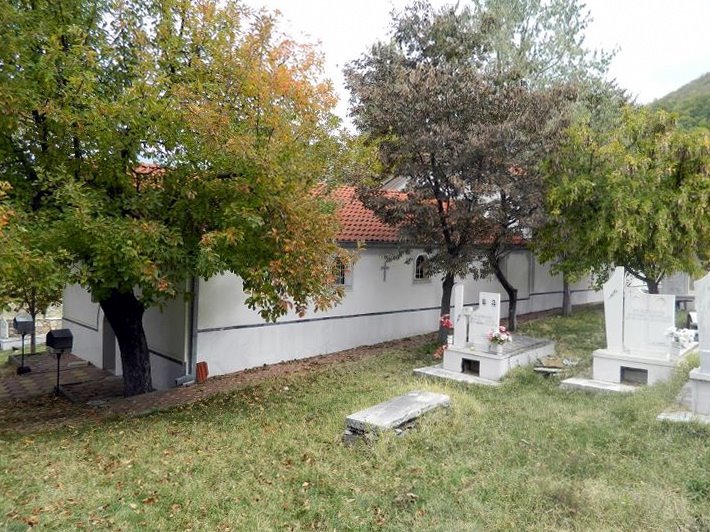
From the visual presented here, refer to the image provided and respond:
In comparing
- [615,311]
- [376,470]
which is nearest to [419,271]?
[615,311]

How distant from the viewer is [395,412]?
7031 millimetres

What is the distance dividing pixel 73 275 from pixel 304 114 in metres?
4.55

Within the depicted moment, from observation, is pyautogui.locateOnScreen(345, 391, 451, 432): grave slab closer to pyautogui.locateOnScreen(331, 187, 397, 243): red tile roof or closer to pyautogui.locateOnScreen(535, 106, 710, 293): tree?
pyautogui.locateOnScreen(331, 187, 397, 243): red tile roof

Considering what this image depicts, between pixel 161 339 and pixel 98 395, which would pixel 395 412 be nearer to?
pixel 161 339

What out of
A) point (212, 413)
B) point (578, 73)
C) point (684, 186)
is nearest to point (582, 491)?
point (212, 413)

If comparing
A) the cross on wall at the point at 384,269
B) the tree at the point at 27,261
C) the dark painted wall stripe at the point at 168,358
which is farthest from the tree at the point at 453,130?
the tree at the point at 27,261

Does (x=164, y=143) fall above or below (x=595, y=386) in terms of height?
above

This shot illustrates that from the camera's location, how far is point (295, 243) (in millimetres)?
7914

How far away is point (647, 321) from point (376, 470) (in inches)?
272

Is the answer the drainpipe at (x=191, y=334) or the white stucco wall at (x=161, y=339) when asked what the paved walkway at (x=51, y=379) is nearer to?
the white stucco wall at (x=161, y=339)

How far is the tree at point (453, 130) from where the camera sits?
1221 centimetres

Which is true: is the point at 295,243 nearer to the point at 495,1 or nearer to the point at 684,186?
the point at 684,186

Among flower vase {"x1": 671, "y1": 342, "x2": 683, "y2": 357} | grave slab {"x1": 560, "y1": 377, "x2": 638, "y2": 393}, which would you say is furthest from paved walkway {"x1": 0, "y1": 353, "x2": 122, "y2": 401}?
flower vase {"x1": 671, "y1": 342, "x2": 683, "y2": 357}

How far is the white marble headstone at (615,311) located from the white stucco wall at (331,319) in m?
6.83
